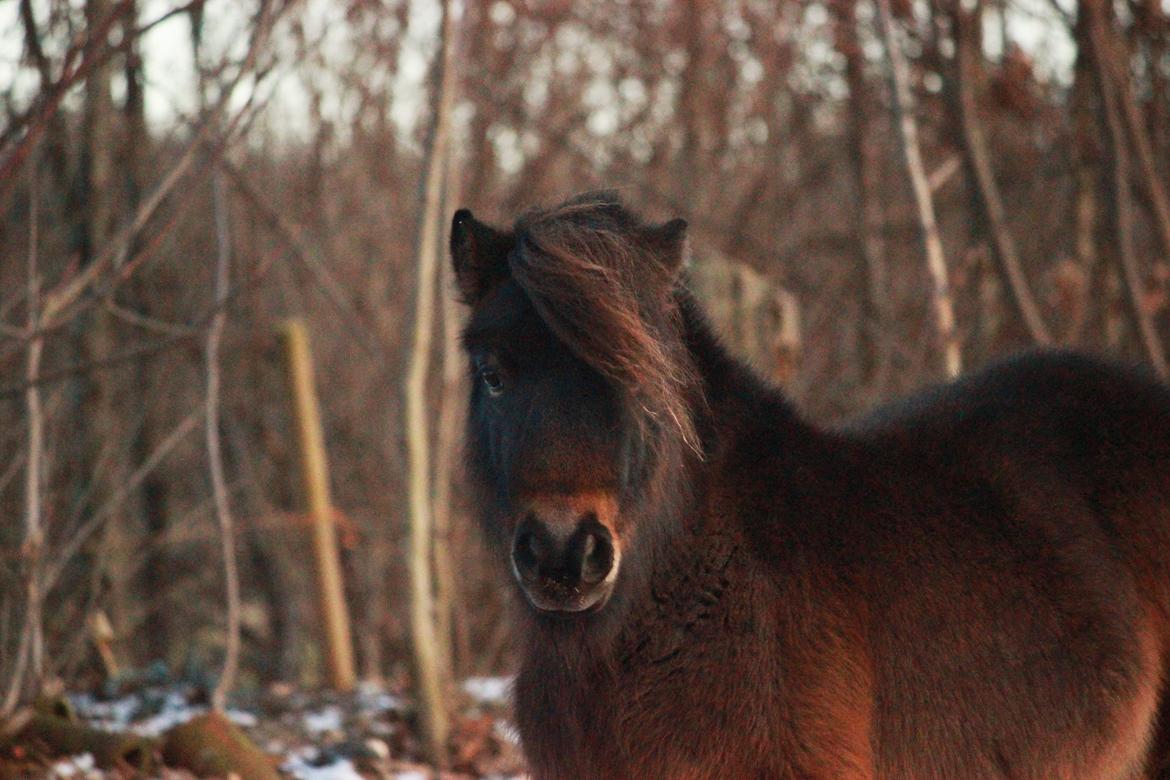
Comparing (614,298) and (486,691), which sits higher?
(614,298)

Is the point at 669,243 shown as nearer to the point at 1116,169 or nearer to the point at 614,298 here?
the point at 614,298

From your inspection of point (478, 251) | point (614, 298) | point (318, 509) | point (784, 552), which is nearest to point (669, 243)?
point (614, 298)

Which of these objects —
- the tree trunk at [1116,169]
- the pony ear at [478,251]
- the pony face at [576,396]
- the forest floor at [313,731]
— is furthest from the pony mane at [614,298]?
the tree trunk at [1116,169]

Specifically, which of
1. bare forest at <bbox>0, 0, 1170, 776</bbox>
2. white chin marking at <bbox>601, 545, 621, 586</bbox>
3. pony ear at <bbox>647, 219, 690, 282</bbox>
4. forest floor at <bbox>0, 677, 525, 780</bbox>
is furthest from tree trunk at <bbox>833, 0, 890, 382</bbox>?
white chin marking at <bbox>601, 545, 621, 586</bbox>

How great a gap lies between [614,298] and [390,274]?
9.60 m

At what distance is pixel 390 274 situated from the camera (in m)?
12.0

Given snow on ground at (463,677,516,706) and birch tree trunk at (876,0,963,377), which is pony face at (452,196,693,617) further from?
snow on ground at (463,677,516,706)

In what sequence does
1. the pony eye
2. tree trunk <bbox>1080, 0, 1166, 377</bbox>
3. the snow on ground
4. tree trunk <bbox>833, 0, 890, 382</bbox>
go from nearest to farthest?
the pony eye → tree trunk <bbox>1080, 0, 1166, 377</bbox> → the snow on ground → tree trunk <bbox>833, 0, 890, 382</bbox>

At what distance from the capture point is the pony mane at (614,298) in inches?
106

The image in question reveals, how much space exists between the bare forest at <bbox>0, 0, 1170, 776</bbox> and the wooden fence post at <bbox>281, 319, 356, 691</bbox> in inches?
1.0

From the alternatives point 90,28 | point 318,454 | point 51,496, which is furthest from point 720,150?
point 90,28

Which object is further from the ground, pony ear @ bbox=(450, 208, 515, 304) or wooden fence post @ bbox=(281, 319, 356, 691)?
pony ear @ bbox=(450, 208, 515, 304)

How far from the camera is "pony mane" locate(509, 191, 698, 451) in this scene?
268 centimetres

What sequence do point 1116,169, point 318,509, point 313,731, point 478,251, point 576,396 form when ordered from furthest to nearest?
point 318,509, point 1116,169, point 313,731, point 478,251, point 576,396
